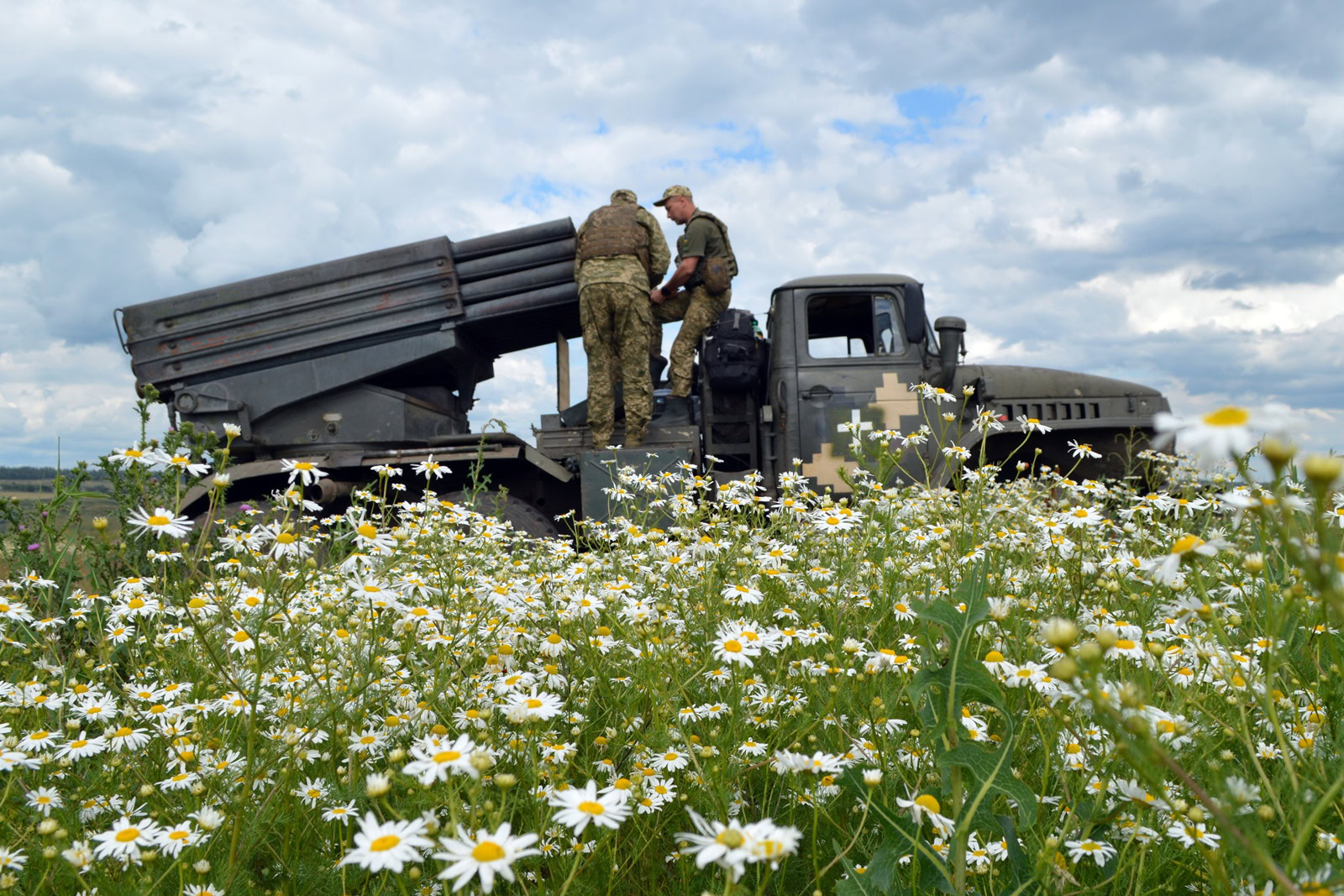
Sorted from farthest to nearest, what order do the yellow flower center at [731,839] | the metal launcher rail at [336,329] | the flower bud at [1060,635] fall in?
the metal launcher rail at [336,329] < the yellow flower center at [731,839] < the flower bud at [1060,635]

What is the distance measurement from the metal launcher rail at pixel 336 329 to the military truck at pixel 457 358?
0.01 meters

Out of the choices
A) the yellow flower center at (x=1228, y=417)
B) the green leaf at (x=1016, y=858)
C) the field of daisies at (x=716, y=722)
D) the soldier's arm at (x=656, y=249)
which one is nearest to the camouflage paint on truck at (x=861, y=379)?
the soldier's arm at (x=656, y=249)

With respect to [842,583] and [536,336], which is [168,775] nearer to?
[842,583]

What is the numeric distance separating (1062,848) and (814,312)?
5.61 meters

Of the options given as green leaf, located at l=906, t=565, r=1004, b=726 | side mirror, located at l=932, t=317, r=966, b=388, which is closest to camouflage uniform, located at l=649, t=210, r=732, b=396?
side mirror, located at l=932, t=317, r=966, b=388

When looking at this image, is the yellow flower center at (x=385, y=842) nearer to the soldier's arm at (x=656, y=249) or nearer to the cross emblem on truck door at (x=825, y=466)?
the cross emblem on truck door at (x=825, y=466)

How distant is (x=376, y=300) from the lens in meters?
6.98

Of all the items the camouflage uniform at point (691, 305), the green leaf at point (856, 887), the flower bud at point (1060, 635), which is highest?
the camouflage uniform at point (691, 305)

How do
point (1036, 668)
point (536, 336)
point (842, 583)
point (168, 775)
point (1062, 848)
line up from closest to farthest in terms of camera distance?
point (1062, 848), point (1036, 668), point (168, 775), point (842, 583), point (536, 336)

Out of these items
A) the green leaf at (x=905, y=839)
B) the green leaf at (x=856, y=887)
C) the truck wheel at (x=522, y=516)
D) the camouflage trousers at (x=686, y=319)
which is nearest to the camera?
the green leaf at (x=905, y=839)

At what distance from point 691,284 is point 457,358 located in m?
2.19

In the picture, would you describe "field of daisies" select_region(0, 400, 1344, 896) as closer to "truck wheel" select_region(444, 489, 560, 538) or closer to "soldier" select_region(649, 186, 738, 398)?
"truck wheel" select_region(444, 489, 560, 538)

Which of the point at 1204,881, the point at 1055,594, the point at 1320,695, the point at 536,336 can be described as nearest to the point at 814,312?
the point at 536,336

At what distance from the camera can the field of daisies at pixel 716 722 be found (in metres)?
1.17
